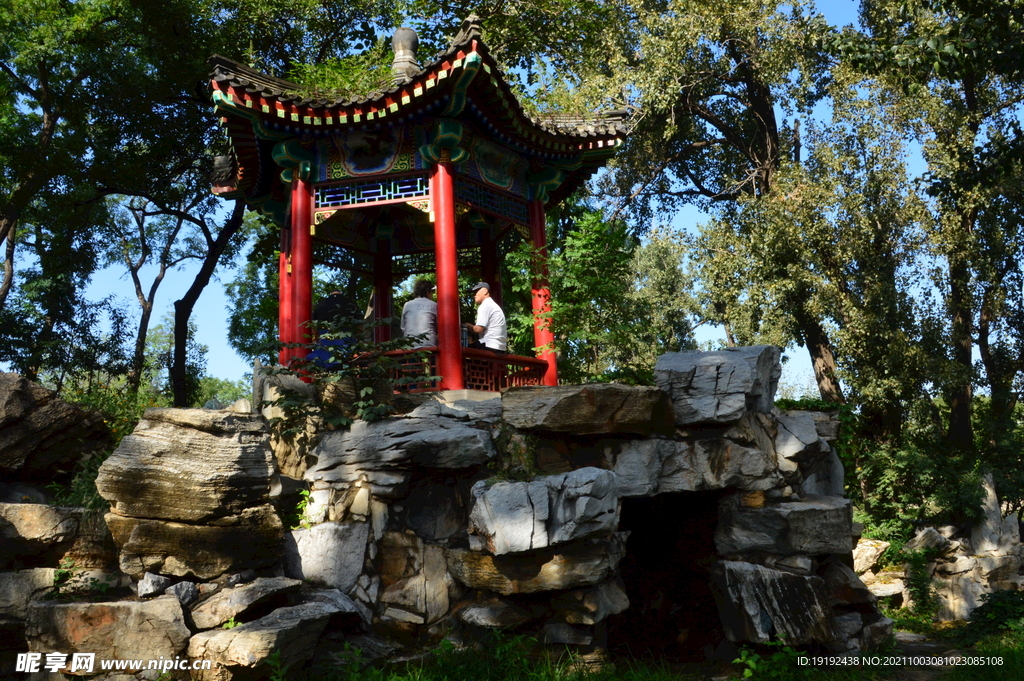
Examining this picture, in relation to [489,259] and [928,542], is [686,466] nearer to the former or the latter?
[489,259]

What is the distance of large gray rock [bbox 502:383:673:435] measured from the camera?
25.0 feet

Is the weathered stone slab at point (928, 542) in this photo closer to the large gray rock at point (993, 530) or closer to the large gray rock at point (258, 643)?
the large gray rock at point (993, 530)

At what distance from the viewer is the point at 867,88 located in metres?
17.0

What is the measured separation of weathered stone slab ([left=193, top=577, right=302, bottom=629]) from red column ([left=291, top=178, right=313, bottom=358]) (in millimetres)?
3431

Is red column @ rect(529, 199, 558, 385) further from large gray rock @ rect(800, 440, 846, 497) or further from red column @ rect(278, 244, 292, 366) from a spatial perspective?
large gray rock @ rect(800, 440, 846, 497)

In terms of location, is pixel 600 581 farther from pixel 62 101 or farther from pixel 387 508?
pixel 62 101

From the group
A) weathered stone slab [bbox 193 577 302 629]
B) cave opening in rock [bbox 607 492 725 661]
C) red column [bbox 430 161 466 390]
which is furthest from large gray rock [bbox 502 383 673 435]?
weathered stone slab [bbox 193 577 302 629]

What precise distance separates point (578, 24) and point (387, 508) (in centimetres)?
1387

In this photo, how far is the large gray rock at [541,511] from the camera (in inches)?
268

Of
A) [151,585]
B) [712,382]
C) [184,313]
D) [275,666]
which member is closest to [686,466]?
[712,382]

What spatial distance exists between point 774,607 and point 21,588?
6.98 metres

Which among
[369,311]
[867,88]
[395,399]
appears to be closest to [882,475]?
[867,88]

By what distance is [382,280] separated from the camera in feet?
40.1

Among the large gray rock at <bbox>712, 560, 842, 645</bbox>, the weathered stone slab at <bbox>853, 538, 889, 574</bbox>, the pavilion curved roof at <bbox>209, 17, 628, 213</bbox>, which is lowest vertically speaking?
the weathered stone slab at <bbox>853, 538, 889, 574</bbox>
